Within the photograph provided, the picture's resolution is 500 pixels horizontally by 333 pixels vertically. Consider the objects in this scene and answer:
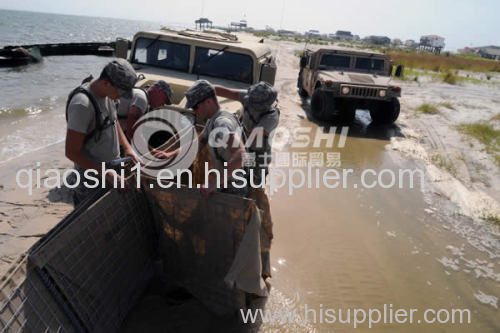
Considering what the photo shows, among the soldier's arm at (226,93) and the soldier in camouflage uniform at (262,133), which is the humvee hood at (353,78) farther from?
the soldier in camouflage uniform at (262,133)

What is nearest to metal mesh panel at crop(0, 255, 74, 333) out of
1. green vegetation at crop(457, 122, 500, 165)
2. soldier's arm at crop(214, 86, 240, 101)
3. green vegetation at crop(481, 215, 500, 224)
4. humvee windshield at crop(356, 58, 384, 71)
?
soldier's arm at crop(214, 86, 240, 101)

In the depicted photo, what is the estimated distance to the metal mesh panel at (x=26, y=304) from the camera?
1.35 metres

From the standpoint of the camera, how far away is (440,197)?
4848mm

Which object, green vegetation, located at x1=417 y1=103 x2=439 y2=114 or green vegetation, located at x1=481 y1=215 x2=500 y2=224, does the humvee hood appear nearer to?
green vegetation, located at x1=417 y1=103 x2=439 y2=114

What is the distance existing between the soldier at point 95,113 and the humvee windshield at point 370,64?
300 inches

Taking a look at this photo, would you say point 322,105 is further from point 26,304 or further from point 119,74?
point 26,304

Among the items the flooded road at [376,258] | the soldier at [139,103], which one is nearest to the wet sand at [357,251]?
the flooded road at [376,258]

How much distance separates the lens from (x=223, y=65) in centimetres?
471

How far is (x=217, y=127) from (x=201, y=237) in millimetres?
724

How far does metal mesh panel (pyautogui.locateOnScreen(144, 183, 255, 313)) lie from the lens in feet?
6.58

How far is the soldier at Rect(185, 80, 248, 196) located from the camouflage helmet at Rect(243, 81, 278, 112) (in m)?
0.66

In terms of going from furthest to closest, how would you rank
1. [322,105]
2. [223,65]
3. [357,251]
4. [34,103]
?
[34,103] < [322,105] < [223,65] < [357,251]

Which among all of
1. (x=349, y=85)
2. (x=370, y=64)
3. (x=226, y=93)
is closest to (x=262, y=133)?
(x=226, y=93)

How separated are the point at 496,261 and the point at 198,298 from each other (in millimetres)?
3202
